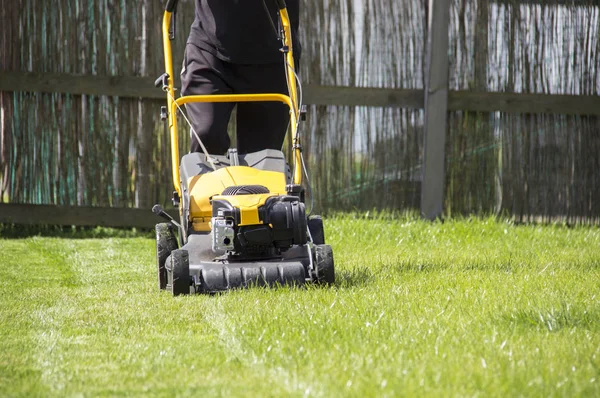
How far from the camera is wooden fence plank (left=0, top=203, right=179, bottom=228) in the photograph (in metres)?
5.74

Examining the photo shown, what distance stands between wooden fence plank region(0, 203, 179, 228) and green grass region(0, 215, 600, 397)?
1500 mm

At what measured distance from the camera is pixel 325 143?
5934 mm

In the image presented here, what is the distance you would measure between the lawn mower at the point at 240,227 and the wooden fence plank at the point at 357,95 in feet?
6.64

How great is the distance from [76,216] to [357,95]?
1958 millimetres

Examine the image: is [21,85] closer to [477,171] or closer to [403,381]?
[477,171]

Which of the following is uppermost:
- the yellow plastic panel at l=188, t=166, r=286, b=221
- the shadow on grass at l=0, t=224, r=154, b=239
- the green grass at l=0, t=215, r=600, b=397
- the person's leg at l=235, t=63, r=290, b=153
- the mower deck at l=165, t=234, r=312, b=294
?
the person's leg at l=235, t=63, r=290, b=153

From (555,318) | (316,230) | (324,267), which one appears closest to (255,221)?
(324,267)

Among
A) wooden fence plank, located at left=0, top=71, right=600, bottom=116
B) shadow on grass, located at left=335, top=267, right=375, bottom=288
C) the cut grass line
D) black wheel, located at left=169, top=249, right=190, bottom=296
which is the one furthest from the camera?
wooden fence plank, located at left=0, top=71, right=600, bottom=116

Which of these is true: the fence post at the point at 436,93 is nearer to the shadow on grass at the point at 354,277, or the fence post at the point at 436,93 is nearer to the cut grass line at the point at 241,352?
the shadow on grass at the point at 354,277

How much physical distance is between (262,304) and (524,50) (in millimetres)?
Answer: 3747

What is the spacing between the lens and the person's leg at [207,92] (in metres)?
3.86

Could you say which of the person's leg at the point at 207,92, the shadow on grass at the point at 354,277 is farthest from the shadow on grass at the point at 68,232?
the shadow on grass at the point at 354,277

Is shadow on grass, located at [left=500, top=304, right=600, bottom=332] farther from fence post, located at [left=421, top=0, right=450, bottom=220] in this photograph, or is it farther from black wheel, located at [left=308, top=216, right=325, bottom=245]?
fence post, located at [left=421, top=0, right=450, bottom=220]

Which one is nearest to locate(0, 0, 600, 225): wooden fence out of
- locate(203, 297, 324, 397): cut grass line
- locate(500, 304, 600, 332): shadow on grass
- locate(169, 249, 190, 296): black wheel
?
locate(169, 249, 190, 296): black wheel
